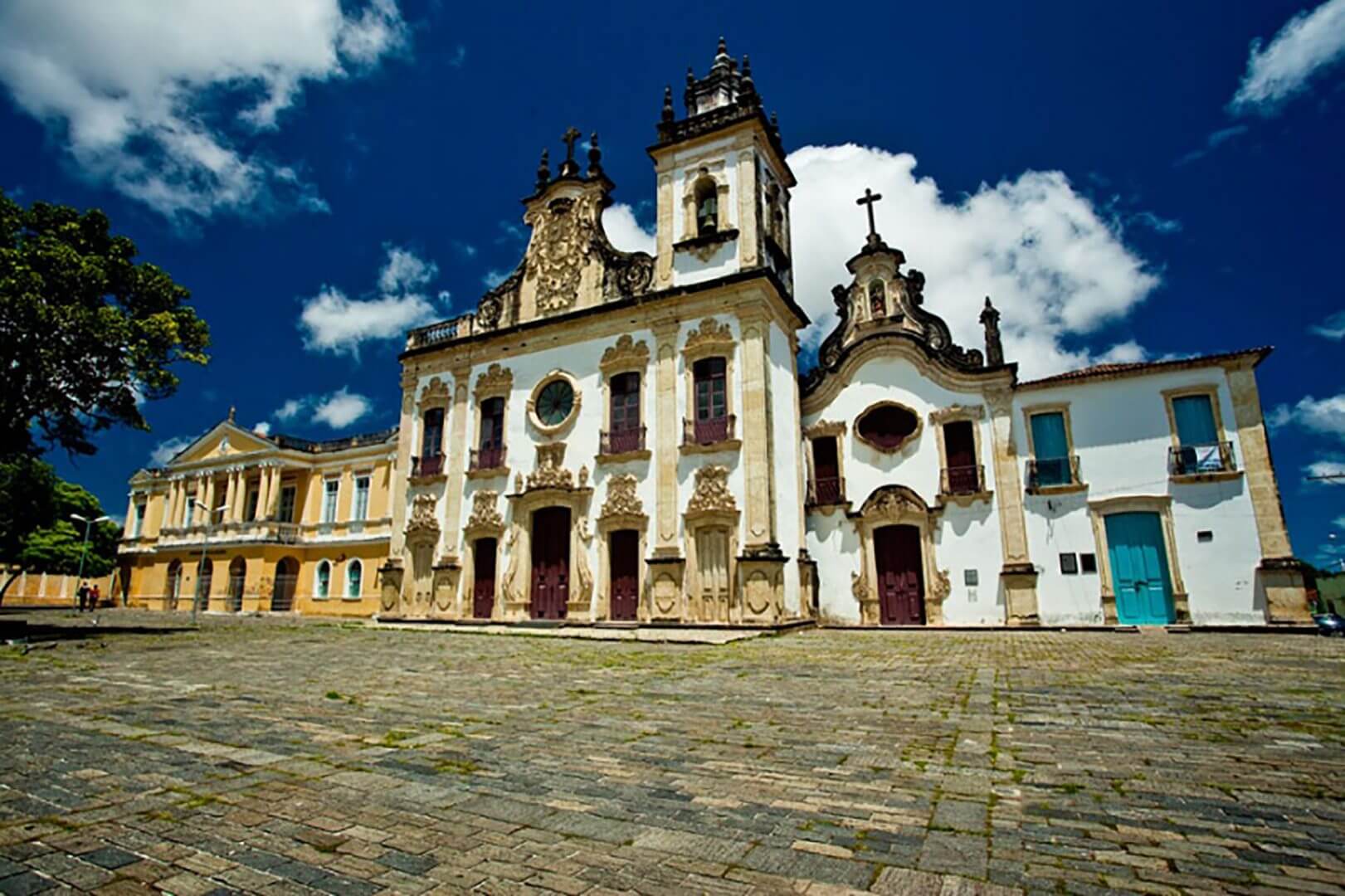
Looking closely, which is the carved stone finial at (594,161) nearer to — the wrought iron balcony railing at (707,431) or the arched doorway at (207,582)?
the wrought iron balcony railing at (707,431)

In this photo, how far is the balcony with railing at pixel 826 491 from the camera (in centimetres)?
1800

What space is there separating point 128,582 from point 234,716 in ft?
125

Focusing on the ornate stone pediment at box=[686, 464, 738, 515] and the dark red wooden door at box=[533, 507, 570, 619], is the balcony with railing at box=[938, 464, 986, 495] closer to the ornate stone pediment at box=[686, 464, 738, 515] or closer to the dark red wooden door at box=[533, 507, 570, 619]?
the ornate stone pediment at box=[686, 464, 738, 515]

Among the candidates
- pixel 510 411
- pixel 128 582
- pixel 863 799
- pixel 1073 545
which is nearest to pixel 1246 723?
pixel 863 799

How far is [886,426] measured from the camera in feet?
59.6

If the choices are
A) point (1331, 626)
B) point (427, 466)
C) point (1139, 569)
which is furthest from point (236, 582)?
point (1331, 626)

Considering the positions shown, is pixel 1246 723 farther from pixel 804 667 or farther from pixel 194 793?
pixel 194 793

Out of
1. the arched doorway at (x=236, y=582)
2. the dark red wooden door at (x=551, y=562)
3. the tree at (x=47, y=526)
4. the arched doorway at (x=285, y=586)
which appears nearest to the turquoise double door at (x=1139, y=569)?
the dark red wooden door at (x=551, y=562)

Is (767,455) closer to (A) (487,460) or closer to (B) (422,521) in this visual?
(A) (487,460)

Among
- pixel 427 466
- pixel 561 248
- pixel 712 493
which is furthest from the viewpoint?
pixel 427 466

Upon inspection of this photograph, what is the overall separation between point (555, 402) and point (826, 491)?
760 cm

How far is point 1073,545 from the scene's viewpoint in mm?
16031

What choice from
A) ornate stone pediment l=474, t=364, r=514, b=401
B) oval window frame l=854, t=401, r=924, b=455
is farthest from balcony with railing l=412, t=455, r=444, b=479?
oval window frame l=854, t=401, r=924, b=455

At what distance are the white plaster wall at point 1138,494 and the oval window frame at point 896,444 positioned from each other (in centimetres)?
222
